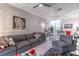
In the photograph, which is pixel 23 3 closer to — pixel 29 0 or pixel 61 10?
pixel 29 0

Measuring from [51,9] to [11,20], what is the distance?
0.90 m

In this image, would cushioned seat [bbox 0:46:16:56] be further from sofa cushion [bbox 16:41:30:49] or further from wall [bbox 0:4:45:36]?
wall [bbox 0:4:45:36]

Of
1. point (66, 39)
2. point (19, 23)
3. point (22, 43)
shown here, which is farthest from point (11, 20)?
point (66, 39)

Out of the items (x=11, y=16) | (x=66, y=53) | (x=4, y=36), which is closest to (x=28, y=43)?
(x=4, y=36)

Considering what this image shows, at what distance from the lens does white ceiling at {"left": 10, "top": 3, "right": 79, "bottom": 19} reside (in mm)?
2008

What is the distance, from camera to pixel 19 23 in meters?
2.13

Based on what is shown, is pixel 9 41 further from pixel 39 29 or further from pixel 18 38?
pixel 39 29

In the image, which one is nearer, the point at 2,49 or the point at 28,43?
the point at 2,49

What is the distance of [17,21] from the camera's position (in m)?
2.08

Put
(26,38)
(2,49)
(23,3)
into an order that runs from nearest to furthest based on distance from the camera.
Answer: (2,49), (23,3), (26,38)

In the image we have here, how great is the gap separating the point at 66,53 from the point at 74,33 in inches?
19.0

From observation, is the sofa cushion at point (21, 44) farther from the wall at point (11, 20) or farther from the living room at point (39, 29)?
the wall at point (11, 20)

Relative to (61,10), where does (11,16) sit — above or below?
below

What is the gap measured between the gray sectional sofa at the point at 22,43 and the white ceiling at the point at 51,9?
19.4 inches
